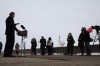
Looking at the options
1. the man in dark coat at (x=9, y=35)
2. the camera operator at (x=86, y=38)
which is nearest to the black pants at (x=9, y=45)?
the man in dark coat at (x=9, y=35)

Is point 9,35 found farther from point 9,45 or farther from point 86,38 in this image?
point 86,38

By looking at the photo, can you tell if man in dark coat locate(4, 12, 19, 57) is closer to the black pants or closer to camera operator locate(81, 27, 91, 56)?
the black pants

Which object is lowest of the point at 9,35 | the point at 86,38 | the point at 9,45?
the point at 9,45

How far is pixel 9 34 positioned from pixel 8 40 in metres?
0.26

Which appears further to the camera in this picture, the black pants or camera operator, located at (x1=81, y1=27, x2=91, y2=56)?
camera operator, located at (x1=81, y1=27, x2=91, y2=56)

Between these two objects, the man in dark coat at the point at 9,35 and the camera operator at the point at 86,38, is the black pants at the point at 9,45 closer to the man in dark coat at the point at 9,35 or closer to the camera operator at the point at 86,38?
the man in dark coat at the point at 9,35

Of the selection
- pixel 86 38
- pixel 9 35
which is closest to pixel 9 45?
pixel 9 35

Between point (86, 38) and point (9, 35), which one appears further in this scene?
point (86, 38)

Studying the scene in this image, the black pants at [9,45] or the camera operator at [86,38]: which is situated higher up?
the camera operator at [86,38]

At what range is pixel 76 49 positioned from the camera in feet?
92.0

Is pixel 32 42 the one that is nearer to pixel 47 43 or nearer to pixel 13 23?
pixel 47 43

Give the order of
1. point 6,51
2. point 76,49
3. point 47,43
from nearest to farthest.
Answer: point 6,51 < point 47,43 < point 76,49

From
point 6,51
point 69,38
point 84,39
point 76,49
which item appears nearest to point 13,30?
point 6,51

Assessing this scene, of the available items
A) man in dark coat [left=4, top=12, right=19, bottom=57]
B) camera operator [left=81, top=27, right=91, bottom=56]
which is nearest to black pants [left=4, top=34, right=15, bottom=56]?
man in dark coat [left=4, top=12, right=19, bottom=57]
